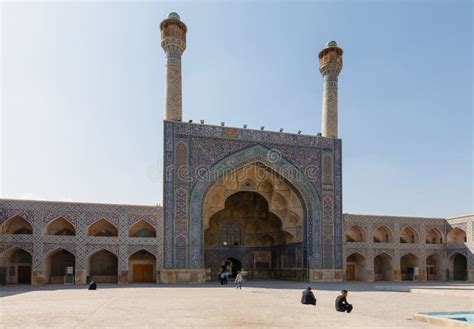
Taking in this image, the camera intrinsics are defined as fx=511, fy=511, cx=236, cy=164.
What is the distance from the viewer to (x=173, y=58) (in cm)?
2050

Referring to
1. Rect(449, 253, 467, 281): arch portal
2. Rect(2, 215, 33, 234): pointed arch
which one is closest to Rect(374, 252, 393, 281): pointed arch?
Rect(449, 253, 467, 281): arch portal

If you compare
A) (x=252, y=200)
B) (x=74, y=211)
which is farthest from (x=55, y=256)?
(x=252, y=200)

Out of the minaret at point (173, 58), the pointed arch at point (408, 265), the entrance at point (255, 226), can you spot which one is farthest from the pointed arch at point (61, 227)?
the pointed arch at point (408, 265)

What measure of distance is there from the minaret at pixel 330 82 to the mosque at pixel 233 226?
0.16ft

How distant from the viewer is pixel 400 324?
25.4ft

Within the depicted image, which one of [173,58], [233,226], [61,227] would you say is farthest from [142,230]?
[173,58]

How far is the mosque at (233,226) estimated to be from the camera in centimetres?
1888

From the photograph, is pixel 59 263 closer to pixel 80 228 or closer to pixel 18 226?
pixel 18 226

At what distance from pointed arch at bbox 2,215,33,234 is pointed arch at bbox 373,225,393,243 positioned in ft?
49.1

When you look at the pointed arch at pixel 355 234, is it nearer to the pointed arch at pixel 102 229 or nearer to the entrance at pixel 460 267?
the entrance at pixel 460 267

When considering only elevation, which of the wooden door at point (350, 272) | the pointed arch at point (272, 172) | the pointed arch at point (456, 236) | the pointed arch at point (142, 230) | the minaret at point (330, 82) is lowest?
the wooden door at point (350, 272)

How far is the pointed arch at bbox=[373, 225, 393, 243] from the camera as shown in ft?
77.9

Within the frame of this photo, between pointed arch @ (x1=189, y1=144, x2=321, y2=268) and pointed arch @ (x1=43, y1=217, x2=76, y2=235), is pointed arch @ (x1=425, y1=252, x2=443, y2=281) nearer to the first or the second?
pointed arch @ (x1=189, y1=144, x2=321, y2=268)

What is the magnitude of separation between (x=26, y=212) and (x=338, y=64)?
1444 cm
